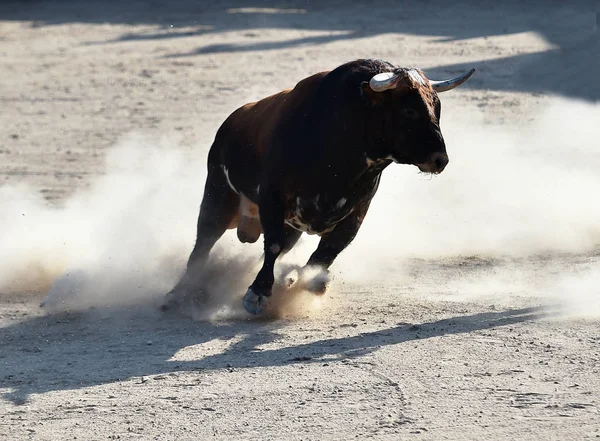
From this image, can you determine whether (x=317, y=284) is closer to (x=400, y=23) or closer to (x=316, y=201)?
(x=316, y=201)

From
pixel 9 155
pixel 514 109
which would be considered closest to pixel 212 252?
pixel 9 155

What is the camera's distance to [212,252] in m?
9.69

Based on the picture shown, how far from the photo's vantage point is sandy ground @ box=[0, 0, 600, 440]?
6.70 metres

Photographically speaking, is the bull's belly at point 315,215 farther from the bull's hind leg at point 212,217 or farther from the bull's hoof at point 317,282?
the bull's hind leg at point 212,217

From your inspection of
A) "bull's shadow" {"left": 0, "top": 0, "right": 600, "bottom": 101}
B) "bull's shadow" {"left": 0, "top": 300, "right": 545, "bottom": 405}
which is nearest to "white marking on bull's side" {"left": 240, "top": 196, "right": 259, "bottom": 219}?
"bull's shadow" {"left": 0, "top": 300, "right": 545, "bottom": 405}

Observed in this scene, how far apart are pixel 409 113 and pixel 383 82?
0.29m

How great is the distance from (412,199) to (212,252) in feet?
11.1

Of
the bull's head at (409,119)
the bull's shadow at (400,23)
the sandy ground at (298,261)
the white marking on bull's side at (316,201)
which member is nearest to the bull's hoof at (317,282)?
the sandy ground at (298,261)

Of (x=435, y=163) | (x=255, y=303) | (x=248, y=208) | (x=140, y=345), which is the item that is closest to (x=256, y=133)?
(x=248, y=208)

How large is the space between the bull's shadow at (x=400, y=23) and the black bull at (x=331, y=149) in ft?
30.5

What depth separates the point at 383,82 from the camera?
313 inches

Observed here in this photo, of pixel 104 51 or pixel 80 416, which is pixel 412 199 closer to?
pixel 80 416

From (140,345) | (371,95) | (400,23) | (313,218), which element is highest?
(400,23)

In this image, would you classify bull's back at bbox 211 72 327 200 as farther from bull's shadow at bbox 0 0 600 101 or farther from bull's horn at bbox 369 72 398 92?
bull's shadow at bbox 0 0 600 101
